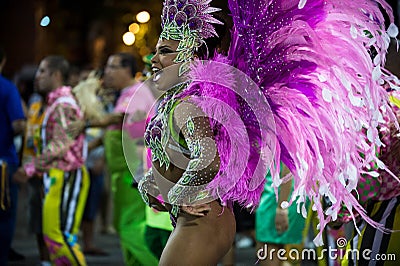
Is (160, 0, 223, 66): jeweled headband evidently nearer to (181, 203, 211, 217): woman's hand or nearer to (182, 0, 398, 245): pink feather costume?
(182, 0, 398, 245): pink feather costume

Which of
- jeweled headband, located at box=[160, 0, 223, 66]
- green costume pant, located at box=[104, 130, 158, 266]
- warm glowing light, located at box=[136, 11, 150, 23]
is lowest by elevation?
green costume pant, located at box=[104, 130, 158, 266]

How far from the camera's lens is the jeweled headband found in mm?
4547

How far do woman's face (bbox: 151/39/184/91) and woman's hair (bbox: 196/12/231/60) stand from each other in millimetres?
138

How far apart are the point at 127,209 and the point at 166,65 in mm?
3349

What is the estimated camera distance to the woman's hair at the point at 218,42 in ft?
15.0

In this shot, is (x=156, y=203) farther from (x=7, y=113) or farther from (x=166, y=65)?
(x=7, y=113)

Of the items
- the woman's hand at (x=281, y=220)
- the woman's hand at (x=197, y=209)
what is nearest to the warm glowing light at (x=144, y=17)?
the woman's hand at (x=281, y=220)

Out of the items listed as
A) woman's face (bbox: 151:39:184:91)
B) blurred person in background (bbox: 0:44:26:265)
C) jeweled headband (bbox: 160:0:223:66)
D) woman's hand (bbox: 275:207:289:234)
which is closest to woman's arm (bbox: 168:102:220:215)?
woman's face (bbox: 151:39:184:91)

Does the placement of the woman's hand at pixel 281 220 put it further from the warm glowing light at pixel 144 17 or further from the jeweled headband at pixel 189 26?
the warm glowing light at pixel 144 17

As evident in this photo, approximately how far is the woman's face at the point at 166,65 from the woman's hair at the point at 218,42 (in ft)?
0.45

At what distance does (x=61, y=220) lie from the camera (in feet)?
24.0

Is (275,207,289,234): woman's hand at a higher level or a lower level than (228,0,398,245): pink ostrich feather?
lower

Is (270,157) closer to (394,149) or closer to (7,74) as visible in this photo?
(394,149)

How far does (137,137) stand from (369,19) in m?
3.50
